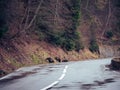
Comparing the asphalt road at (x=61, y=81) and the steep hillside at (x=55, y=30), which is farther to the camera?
the steep hillside at (x=55, y=30)

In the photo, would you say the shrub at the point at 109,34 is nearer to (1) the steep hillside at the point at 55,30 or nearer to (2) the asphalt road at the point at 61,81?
(1) the steep hillside at the point at 55,30

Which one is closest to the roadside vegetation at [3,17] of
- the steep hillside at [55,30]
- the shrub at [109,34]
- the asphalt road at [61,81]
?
the steep hillside at [55,30]

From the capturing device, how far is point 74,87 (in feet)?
56.4

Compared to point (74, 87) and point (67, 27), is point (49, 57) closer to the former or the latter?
point (67, 27)

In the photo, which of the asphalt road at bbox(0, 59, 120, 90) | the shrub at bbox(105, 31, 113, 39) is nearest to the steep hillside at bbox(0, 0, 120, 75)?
the shrub at bbox(105, 31, 113, 39)

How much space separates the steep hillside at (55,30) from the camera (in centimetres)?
4122

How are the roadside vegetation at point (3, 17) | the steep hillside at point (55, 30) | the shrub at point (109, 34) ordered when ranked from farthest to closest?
the shrub at point (109, 34) → the steep hillside at point (55, 30) → the roadside vegetation at point (3, 17)

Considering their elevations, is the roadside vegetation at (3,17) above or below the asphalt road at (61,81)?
above

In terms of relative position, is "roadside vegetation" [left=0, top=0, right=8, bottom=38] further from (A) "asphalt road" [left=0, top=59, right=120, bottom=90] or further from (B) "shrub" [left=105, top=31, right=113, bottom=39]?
(B) "shrub" [left=105, top=31, right=113, bottom=39]

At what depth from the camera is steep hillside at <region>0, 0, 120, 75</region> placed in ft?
135

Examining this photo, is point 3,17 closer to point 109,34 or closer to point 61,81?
point 61,81

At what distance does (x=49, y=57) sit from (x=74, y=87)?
3388 cm

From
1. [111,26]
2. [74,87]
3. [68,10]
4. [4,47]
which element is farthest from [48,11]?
[111,26]

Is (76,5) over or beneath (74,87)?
over
